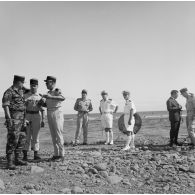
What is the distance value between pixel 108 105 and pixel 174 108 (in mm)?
2421

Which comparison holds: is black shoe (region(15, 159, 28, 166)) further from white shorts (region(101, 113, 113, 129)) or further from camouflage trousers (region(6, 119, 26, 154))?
white shorts (region(101, 113, 113, 129))

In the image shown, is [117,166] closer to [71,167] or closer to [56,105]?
[71,167]

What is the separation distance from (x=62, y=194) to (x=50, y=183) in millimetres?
588

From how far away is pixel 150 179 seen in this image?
533 centimetres

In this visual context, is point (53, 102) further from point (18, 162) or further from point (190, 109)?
point (190, 109)

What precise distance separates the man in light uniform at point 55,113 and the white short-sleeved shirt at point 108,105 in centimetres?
386

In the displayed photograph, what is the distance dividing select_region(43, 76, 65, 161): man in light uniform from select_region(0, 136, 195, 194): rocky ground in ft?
1.29

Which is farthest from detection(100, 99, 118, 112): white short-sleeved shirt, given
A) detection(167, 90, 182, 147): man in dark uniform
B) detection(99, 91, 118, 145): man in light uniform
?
detection(167, 90, 182, 147): man in dark uniform

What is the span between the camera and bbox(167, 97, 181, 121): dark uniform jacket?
29.0 ft

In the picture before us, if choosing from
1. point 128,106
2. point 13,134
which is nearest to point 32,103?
point 13,134

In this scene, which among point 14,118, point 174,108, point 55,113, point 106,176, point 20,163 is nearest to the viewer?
point 106,176

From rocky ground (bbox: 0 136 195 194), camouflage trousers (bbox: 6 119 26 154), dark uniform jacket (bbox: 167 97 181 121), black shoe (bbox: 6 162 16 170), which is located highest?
dark uniform jacket (bbox: 167 97 181 121)

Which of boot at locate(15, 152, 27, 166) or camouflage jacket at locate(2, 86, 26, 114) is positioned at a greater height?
camouflage jacket at locate(2, 86, 26, 114)

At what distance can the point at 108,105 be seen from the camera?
10.0 m
